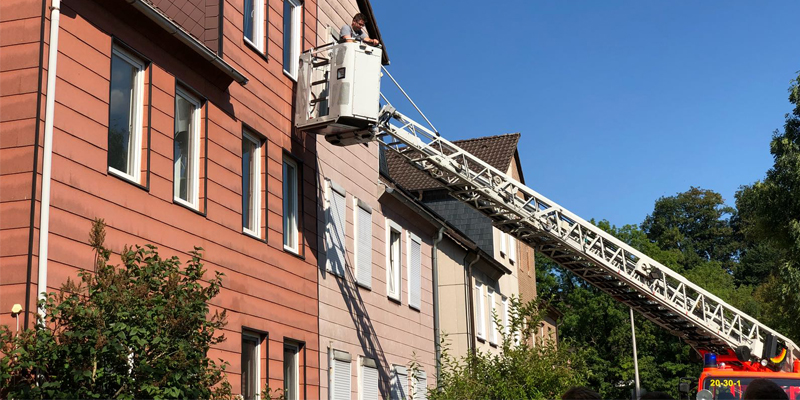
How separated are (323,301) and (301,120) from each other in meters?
3.28

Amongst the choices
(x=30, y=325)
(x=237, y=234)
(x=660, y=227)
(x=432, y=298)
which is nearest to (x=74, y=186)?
(x=30, y=325)

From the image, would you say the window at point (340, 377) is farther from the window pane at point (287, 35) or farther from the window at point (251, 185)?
the window pane at point (287, 35)

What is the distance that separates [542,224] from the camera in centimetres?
1870

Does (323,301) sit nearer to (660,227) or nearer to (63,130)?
(63,130)

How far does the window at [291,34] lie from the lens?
16.2m

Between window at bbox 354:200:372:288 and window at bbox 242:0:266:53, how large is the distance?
4693 millimetres

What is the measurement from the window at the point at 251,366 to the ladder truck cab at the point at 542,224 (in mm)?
3935

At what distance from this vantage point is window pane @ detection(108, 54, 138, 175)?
1084 cm

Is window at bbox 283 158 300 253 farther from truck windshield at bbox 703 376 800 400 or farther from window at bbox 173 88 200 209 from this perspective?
truck windshield at bbox 703 376 800 400

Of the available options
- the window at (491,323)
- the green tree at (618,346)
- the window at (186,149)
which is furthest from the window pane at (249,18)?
the green tree at (618,346)

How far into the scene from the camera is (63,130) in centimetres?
977

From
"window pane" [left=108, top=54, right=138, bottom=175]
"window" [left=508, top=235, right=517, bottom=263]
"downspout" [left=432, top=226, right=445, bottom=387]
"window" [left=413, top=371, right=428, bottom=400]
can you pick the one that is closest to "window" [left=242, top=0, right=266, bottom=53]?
"window pane" [left=108, top=54, right=138, bottom=175]

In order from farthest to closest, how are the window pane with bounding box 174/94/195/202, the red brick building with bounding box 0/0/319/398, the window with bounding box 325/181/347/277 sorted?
the window with bounding box 325/181/347/277 → the window pane with bounding box 174/94/195/202 → the red brick building with bounding box 0/0/319/398

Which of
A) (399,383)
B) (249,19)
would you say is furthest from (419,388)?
(249,19)
